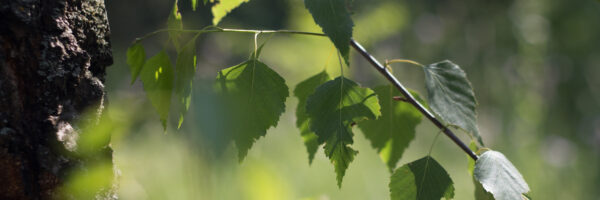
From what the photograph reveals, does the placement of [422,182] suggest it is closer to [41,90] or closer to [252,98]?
[252,98]

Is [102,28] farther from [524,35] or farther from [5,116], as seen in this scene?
[524,35]

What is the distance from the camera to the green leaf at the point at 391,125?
14.3 inches

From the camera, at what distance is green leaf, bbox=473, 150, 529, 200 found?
0.91 feet

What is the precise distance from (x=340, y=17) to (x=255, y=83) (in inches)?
2.6

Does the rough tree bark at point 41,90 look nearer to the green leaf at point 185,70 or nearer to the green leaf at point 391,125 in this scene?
the green leaf at point 185,70

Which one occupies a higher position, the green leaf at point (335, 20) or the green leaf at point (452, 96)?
the green leaf at point (335, 20)

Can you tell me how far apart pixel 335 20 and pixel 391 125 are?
0.13 metres

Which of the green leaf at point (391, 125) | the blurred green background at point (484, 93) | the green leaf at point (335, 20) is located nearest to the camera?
the green leaf at point (335, 20)

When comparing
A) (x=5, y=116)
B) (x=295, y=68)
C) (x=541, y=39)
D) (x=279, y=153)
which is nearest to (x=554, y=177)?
(x=541, y=39)

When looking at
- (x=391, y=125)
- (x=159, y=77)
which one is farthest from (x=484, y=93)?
(x=159, y=77)

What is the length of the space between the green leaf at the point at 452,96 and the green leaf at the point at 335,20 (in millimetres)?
73

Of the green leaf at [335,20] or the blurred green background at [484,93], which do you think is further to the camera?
the blurred green background at [484,93]

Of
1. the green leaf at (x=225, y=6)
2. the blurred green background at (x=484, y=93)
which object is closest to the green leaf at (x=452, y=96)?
the green leaf at (x=225, y=6)

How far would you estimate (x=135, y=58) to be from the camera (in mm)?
332
